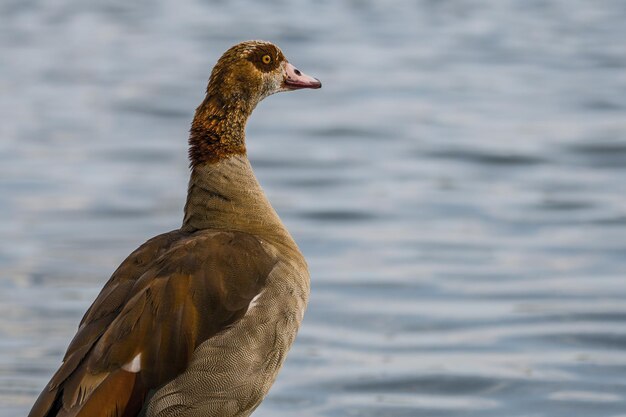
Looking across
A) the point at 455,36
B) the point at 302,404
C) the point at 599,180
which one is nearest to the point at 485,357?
the point at 302,404

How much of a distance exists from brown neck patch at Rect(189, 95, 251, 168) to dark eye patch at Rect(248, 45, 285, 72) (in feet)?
0.82

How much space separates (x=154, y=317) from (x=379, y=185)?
7.99m

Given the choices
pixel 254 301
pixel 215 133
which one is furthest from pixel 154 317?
pixel 215 133

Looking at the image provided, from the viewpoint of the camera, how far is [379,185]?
46.4 feet

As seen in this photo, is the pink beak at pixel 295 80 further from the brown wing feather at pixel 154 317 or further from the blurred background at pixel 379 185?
the blurred background at pixel 379 185

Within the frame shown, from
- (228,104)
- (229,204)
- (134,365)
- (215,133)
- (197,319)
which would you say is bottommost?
(134,365)

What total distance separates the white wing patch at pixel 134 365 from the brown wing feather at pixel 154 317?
0.04 ft

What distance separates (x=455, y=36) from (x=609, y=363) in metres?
13.7

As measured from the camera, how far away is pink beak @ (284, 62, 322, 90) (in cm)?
749

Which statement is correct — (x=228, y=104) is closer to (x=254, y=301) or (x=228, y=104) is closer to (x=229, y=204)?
(x=229, y=204)

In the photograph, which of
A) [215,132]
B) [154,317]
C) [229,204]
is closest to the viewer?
[154,317]

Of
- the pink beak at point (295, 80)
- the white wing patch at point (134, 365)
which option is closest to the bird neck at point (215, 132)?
the pink beak at point (295, 80)

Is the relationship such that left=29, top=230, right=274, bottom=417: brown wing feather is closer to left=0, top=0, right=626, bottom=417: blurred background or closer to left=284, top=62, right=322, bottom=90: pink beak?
left=284, top=62, right=322, bottom=90: pink beak

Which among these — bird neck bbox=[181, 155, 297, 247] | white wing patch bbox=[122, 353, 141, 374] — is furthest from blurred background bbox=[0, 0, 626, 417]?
white wing patch bbox=[122, 353, 141, 374]
